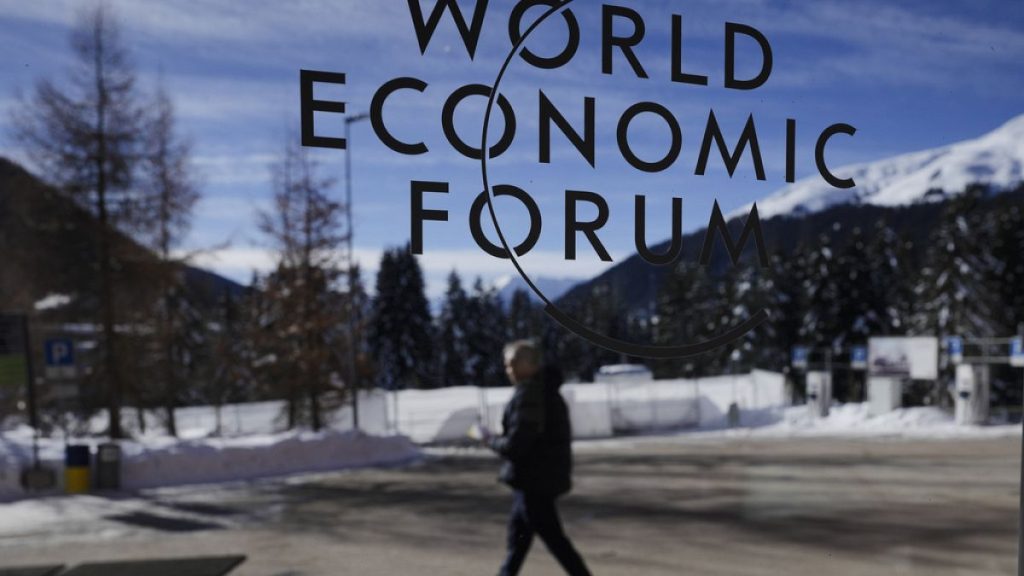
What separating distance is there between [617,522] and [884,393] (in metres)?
15.4

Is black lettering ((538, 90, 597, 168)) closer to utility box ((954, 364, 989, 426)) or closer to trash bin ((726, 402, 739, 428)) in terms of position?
trash bin ((726, 402, 739, 428))

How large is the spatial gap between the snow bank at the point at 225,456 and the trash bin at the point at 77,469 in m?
0.21

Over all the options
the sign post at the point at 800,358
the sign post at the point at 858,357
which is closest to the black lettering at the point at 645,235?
the sign post at the point at 800,358

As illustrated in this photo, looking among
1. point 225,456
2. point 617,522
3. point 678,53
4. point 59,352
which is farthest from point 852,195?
point 225,456

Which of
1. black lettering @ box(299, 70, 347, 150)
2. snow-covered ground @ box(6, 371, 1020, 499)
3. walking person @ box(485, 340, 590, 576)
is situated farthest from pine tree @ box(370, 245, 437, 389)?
black lettering @ box(299, 70, 347, 150)

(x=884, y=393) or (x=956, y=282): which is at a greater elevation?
(x=956, y=282)

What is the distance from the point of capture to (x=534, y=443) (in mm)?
3994

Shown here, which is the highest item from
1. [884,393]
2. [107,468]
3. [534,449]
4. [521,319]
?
[521,319]

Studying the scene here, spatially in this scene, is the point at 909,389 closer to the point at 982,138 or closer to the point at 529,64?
the point at 982,138

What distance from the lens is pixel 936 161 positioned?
13.1ft

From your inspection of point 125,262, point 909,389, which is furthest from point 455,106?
point 909,389

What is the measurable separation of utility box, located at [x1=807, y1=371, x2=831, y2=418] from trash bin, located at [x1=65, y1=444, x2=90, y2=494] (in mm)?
15746

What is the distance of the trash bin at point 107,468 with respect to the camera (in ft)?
37.0

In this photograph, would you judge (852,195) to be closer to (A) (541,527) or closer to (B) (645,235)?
(B) (645,235)
